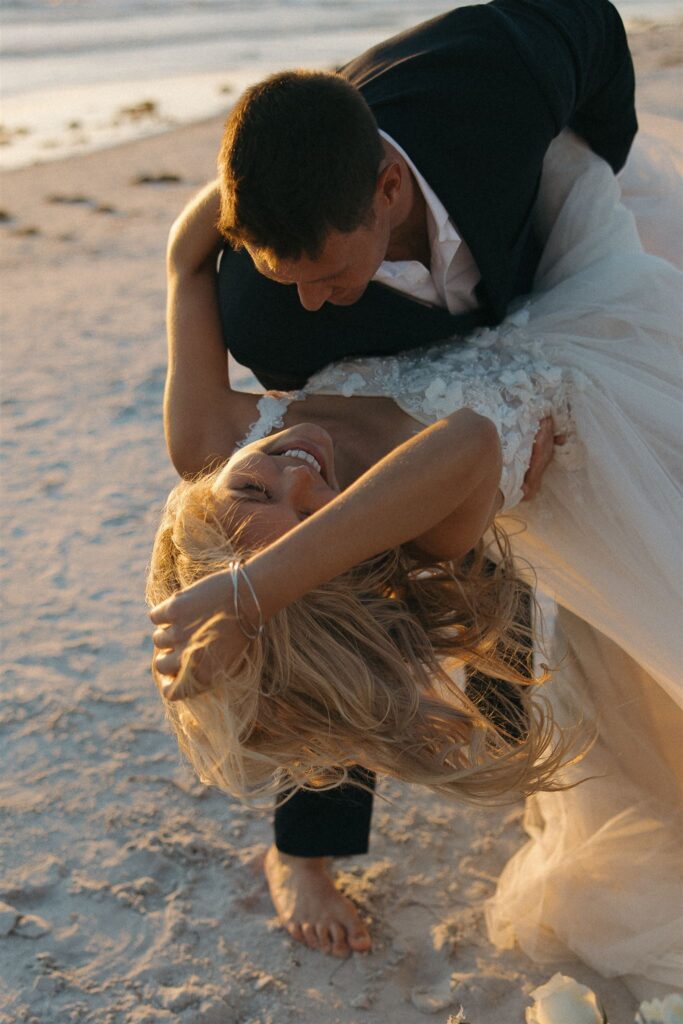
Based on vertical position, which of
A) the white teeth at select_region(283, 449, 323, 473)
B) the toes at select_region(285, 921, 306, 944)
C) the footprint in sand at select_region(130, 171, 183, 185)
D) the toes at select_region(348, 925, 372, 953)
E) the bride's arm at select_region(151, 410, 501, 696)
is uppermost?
the bride's arm at select_region(151, 410, 501, 696)

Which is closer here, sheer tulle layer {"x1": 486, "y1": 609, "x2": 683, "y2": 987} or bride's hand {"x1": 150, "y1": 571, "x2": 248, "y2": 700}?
bride's hand {"x1": 150, "y1": 571, "x2": 248, "y2": 700}

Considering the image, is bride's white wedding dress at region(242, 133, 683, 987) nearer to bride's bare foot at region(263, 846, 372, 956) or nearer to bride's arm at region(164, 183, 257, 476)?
bride's arm at region(164, 183, 257, 476)

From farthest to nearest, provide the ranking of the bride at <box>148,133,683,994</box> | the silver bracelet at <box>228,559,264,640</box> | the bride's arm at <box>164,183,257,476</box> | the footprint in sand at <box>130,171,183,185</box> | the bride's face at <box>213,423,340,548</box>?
1. the footprint in sand at <box>130,171,183,185</box>
2. the bride's arm at <box>164,183,257,476</box>
3. the bride's face at <box>213,423,340,548</box>
4. the bride at <box>148,133,683,994</box>
5. the silver bracelet at <box>228,559,264,640</box>

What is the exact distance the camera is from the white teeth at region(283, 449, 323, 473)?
7.88 ft

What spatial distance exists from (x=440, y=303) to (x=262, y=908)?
165 centimetres

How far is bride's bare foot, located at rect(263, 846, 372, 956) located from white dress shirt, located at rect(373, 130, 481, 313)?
60.0 inches

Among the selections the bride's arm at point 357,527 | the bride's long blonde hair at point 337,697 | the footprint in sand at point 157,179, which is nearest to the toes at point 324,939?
the bride's long blonde hair at point 337,697

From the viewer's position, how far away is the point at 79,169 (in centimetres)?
1063

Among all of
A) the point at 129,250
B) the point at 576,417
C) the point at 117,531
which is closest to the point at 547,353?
the point at 576,417

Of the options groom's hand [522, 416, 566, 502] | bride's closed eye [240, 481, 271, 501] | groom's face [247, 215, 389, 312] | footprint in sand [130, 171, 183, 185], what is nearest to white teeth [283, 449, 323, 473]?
bride's closed eye [240, 481, 271, 501]

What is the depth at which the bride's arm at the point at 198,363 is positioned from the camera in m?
2.69

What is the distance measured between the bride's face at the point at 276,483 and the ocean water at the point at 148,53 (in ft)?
30.9

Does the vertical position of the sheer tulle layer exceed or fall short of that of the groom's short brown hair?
it falls short

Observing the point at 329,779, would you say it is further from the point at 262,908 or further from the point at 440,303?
the point at 440,303
